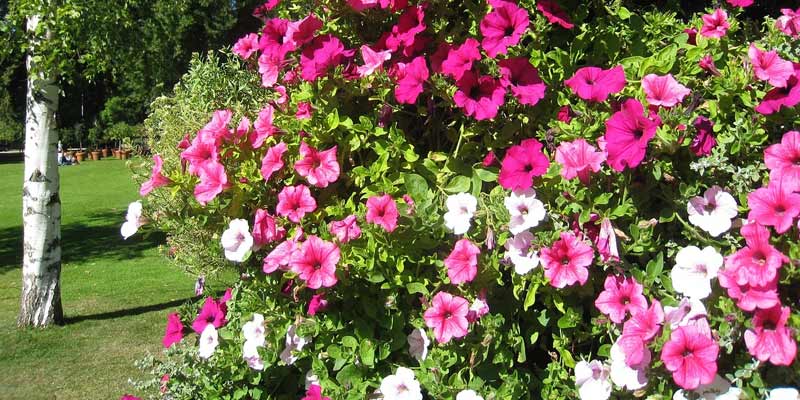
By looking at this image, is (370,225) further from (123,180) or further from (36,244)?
(123,180)

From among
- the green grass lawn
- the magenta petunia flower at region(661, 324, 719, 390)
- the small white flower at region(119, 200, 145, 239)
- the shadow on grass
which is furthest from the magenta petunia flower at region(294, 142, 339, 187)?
the shadow on grass

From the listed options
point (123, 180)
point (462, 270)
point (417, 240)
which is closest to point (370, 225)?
point (417, 240)

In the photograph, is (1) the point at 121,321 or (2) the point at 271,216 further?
(1) the point at 121,321

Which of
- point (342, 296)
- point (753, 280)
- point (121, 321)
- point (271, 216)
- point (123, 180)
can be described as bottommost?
point (123, 180)

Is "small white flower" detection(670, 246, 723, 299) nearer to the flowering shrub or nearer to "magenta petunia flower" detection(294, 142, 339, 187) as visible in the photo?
the flowering shrub

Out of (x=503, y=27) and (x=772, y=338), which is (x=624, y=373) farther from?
(x=503, y=27)

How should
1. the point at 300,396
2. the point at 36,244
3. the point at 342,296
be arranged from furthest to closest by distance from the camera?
1. the point at 36,244
2. the point at 300,396
3. the point at 342,296

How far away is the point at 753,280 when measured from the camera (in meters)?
1.33

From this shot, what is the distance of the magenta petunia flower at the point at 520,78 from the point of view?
172 cm

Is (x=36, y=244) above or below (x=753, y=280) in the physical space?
below

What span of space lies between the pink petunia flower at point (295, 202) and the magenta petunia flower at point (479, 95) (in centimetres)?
47

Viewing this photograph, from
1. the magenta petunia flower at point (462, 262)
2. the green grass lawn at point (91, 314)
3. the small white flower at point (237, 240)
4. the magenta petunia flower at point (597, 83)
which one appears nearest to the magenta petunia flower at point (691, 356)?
the magenta petunia flower at point (462, 262)

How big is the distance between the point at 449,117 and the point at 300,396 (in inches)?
39.8

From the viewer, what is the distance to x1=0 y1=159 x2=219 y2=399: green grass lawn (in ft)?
15.9
